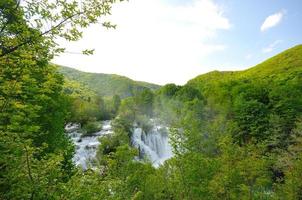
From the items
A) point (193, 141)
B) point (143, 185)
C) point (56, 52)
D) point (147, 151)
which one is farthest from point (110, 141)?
point (56, 52)

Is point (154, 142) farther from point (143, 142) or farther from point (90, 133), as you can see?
point (90, 133)

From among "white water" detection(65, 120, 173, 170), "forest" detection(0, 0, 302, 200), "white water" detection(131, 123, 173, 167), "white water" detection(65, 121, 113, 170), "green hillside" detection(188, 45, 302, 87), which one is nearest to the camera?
"forest" detection(0, 0, 302, 200)

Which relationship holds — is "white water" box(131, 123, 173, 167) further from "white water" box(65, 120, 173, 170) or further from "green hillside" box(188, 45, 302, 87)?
"green hillside" box(188, 45, 302, 87)

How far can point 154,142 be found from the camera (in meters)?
65.9

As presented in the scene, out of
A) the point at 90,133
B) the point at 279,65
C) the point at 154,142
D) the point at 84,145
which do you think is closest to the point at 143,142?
the point at 154,142

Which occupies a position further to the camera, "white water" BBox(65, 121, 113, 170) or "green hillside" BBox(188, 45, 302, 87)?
"green hillside" BBox(188, 45, 302, 87)

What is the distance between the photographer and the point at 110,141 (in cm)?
4978

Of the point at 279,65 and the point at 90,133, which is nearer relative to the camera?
the point at 90,133

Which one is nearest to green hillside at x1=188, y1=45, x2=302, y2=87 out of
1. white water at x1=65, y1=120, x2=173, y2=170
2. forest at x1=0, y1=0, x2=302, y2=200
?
forest at x1=0, y1=0, x2=302, y2=200

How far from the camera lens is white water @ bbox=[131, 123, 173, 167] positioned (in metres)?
60.7

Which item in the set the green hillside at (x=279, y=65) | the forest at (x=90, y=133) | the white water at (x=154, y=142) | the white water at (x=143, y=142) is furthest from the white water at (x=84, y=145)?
the green hillside at (x=279, y=65)

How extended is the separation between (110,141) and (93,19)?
144ft

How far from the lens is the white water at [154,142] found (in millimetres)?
60719

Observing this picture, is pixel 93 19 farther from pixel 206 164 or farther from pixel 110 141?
pixel 110 141
